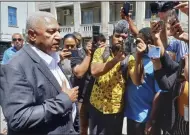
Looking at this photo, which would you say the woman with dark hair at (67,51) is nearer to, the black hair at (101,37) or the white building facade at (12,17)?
the black hair at (101,37)

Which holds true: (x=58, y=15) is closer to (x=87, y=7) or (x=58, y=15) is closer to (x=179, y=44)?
(x=87, y=7)

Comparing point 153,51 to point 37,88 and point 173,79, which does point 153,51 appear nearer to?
point 173,79

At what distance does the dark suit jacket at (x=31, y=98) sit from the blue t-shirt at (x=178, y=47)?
848mm

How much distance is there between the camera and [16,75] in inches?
49.7

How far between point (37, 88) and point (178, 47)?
3.25 ft

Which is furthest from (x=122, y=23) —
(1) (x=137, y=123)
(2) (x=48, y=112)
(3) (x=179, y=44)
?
(2) (x=48, y=112)

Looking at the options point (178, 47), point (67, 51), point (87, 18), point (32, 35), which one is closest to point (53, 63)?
point (32, 35)

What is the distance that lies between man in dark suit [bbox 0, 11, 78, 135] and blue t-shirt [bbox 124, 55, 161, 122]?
59cm

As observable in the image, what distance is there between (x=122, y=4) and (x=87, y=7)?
0.80ft

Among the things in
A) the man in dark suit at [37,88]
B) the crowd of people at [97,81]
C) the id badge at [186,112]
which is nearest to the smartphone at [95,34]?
the crowd of people at [97,81]

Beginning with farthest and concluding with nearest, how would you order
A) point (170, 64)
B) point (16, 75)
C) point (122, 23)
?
point (122, 23) → point (170, 64) → point (16, 75)

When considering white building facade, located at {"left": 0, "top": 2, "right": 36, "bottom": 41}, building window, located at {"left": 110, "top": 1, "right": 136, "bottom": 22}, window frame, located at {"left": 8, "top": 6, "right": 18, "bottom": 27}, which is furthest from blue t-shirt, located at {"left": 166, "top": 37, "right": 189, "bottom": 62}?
window frame, located at {"left": 8, "top": 6, "right": 18, "bottom": 27}

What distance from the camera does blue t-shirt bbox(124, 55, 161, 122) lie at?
183 centimetres

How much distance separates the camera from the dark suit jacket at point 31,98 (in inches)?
49.0
